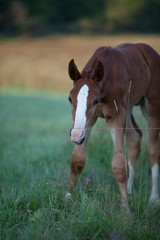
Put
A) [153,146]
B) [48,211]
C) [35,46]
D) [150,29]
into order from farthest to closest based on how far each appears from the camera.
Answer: [150,29]
[35,46]
[153,146]
[48,211]

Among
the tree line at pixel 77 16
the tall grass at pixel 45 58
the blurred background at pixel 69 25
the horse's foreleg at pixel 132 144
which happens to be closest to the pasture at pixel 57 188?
the horse's foreleg at pixel 132 144

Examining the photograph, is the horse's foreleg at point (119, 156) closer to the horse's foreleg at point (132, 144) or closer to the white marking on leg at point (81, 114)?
the white marking on leg at point (81, 114)

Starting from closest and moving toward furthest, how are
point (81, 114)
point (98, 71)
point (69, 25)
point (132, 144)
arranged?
1. point (81, 114)
2. point (98, 71)
3. point (132, 144)
4. point (69, 25)

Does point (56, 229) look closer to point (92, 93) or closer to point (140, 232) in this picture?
point (140, 232)

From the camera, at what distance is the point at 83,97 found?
10.8 ft

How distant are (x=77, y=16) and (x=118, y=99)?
3960cm

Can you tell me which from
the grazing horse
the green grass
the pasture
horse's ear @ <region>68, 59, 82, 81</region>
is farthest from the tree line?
horse's ear @ <region>68, 59, 82, 81</region>

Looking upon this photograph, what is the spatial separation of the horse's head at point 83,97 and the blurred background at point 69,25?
26310mm

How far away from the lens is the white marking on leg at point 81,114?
3166 mm

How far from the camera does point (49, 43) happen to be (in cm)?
3372

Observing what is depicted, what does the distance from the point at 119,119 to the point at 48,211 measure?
1.17 meters

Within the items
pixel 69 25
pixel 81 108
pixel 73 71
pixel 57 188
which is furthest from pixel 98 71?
pixel 69 25

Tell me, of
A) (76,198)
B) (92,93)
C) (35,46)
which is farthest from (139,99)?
(35,46)

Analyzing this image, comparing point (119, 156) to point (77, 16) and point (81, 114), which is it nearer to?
point (81, 114)
